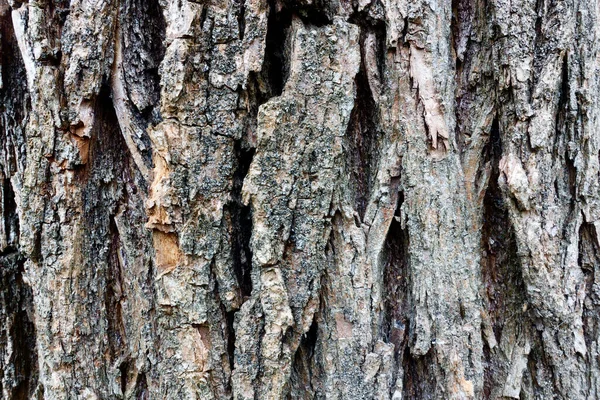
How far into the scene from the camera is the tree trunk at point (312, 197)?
1.04 metres

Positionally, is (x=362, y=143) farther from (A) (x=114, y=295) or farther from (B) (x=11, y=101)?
(B) (x=11, y=101)

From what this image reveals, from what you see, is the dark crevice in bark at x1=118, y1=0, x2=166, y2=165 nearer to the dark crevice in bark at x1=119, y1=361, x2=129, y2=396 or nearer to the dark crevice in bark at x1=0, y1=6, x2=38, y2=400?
the dark crevice in bark at x1=0, y1=6, x2=38, y2=400

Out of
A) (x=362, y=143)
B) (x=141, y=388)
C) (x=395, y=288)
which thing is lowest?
(x=141, y=388)

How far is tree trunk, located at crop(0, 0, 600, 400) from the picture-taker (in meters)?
1.04

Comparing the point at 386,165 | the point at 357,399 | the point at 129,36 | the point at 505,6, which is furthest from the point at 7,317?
the point at 505,6

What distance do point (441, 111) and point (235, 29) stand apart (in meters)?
0.53

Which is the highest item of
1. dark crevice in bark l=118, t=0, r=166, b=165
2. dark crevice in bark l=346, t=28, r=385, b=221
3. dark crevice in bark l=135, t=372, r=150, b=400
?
dark crevice in bark l=118, t=0, r=166, b=165

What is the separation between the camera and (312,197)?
3.44 ft

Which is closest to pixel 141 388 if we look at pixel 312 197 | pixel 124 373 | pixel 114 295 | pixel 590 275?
pixel 124 373

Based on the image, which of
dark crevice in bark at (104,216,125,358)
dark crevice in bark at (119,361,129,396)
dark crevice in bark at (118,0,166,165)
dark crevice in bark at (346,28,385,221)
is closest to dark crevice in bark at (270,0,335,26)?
dark crevice in bark at (346,28,385,221)

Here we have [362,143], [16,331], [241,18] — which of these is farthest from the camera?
[16,331]

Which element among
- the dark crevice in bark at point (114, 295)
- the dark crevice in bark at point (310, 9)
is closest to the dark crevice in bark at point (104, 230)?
the dark crevice in bark at point (114, 295)

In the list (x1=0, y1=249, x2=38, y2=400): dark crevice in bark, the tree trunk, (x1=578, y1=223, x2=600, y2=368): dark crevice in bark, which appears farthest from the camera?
(x1=0, y1=249, x2=38, y2=400): dark crevice in bark

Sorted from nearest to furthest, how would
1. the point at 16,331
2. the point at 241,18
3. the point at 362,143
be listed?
the point at 241,18, the point at 362,143, the point at 16,331
